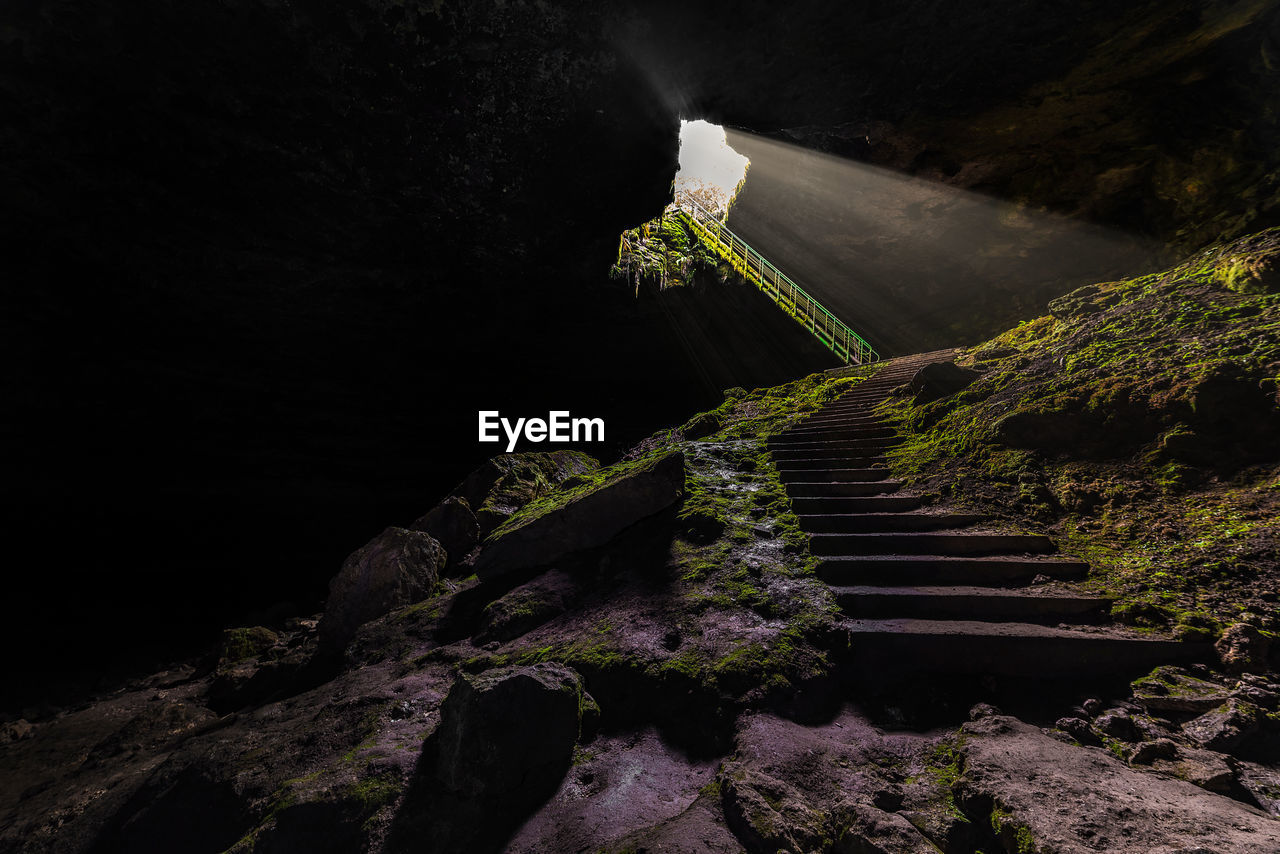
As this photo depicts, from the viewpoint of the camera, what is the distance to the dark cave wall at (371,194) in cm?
417

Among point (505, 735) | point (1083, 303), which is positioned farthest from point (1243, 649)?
point (1083, 303)

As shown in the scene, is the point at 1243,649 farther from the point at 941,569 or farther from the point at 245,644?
the point at 245,644

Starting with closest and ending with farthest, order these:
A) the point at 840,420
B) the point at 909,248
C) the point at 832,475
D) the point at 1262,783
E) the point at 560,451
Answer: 1. the point at 1262,783
2. the point at 832,475
3. the point at 840,420
4. the point at 560,451
5. the point at 909,248

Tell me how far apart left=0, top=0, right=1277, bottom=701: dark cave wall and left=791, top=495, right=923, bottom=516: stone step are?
4.16 metres

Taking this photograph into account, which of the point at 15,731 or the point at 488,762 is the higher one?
the point at 488,762

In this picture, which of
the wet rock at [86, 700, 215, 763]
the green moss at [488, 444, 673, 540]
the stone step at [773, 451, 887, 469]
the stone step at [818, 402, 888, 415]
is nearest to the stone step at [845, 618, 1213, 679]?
the stone step at [773, 451, 887, 469]

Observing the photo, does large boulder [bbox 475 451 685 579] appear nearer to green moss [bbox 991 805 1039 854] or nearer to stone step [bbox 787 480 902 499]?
stone step [bbox 787 480 902 499]

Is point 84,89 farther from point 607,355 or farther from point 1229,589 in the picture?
point 1229,589

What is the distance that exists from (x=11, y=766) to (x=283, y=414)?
516cm

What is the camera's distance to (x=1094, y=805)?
59.9 inches

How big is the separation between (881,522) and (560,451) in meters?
6.51

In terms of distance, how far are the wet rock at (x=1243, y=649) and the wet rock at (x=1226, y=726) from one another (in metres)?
0.29

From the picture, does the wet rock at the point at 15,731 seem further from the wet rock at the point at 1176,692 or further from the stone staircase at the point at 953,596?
the wet rock at the point at 1176,692

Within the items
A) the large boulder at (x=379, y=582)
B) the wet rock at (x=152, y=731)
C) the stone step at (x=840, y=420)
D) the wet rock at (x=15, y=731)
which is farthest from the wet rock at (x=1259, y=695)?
the wet rock at (x=15, y=731)
